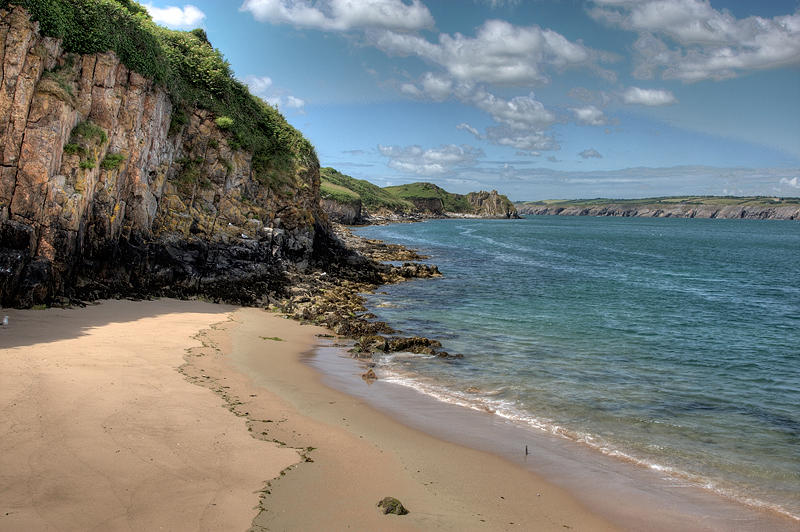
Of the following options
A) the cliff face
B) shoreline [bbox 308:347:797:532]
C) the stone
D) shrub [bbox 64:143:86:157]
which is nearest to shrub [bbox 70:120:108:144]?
the cliff face

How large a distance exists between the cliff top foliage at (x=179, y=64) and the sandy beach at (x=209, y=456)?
10.9 metres

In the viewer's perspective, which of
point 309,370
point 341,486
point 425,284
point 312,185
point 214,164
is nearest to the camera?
point 341,486

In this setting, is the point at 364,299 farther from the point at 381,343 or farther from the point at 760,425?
the point at 760,425

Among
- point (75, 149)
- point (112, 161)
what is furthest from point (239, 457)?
point (112, 161)

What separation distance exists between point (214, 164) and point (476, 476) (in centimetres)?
2200

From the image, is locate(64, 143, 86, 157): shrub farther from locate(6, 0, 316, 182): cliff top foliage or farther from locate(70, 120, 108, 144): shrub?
locate(6, 0, 316, 182): cliff top foliage

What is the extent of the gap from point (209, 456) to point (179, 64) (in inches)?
933

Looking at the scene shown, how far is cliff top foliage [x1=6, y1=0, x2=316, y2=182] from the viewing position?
→ 18500 millimetres

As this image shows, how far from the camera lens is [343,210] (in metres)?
106

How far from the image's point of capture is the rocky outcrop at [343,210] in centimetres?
10233

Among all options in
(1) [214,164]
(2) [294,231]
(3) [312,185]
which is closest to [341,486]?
(1) [214,164]

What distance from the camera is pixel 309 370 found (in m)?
15.2

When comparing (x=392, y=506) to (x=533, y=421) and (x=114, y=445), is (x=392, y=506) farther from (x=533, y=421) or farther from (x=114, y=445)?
(x=533, y=421)

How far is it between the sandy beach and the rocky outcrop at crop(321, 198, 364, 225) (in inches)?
3500
